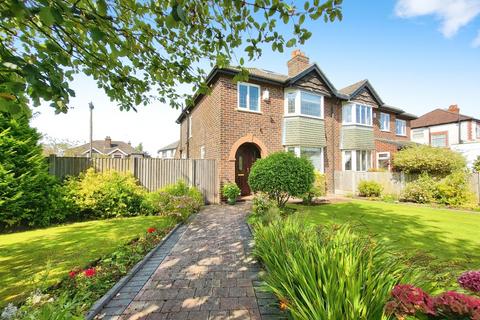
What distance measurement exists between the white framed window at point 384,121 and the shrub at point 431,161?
6.48m

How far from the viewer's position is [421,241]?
6023 mm

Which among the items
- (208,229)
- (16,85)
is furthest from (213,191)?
Answer: (16,85)

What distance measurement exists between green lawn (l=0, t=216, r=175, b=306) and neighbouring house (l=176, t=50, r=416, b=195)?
603cm

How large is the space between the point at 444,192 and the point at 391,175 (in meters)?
3.01

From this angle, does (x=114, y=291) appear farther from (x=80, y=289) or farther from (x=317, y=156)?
(x=317, y=156)

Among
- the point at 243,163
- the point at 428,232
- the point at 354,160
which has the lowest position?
the point at 428,232

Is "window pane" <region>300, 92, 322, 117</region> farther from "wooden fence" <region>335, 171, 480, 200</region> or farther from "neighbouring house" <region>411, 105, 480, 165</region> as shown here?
"neighbouring house" <region>411, 105, 480, 165</region>

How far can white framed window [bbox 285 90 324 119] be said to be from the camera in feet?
47.4

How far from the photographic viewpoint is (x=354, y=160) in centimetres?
1694

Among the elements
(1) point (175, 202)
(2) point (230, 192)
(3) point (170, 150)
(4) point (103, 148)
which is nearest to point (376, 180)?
(2) point (230, 192)

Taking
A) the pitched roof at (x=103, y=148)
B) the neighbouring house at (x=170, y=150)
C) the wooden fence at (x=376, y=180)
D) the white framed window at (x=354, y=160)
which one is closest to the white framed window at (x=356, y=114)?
the white framed window at (x=354, y=160)

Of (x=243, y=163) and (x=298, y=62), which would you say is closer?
(x=243, y=163)

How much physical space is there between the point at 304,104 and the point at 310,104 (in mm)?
579

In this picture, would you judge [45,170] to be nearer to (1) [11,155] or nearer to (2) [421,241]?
(1) [11,155]
